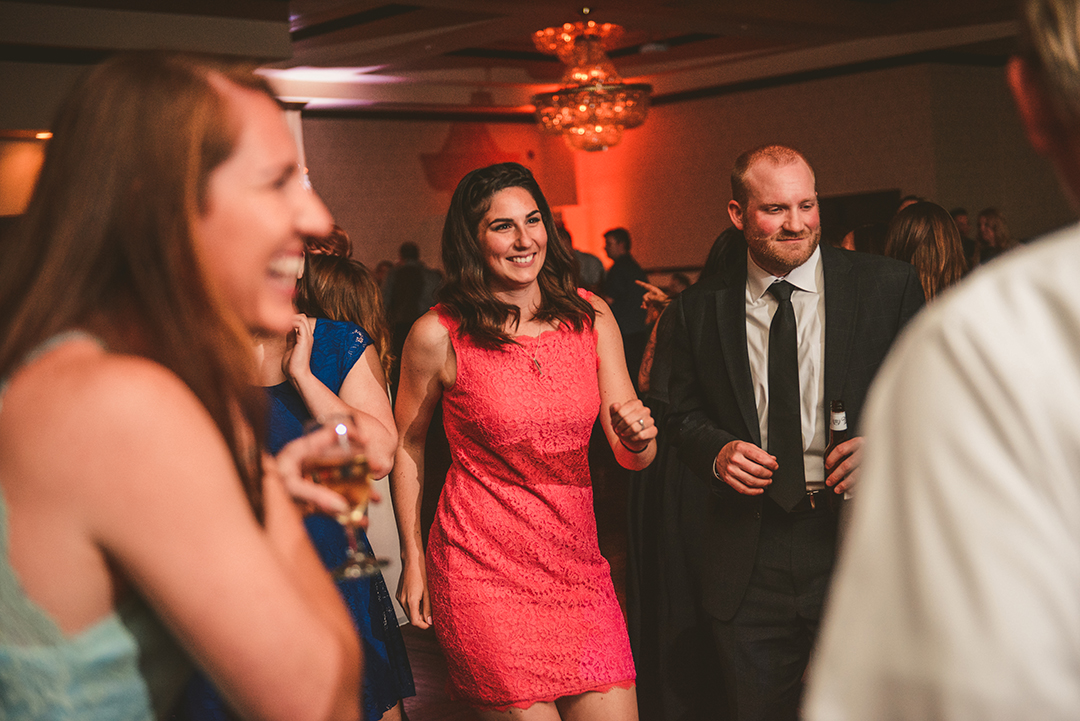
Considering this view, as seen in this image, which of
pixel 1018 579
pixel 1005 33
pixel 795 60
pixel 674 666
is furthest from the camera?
pixel 795 60

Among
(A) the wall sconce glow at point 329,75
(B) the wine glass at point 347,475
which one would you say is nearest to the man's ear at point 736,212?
(B) the wine glass at point 347,475

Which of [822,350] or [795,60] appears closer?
[822,350]

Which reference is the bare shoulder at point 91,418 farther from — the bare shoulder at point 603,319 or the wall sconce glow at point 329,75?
the wall sconce glow at point 329,75

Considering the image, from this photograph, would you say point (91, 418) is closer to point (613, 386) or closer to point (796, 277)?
A: point (613, 386)

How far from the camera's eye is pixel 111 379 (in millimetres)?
885

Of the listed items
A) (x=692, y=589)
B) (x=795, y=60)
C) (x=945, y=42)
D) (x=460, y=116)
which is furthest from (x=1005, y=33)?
(x=692, y=589)

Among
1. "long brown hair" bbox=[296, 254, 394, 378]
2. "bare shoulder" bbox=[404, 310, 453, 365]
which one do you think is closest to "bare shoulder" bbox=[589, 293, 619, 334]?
"bare shoulder" bbox=[404, 310, 453, 365]

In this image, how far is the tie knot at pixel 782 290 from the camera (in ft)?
8.17

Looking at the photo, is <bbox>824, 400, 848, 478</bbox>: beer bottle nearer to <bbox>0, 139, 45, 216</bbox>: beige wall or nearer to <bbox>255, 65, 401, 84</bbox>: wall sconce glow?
<bbox>0, 139, 45, 216</bbox>: beige wall

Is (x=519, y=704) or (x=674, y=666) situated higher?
(x=519, y=704)

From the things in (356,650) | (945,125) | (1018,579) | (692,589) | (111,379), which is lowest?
(692,589)

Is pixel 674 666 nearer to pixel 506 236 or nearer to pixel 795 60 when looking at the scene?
pixel 506 236

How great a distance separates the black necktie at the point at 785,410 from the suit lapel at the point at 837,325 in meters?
0.08

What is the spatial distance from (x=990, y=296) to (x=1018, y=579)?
0.64 feet
